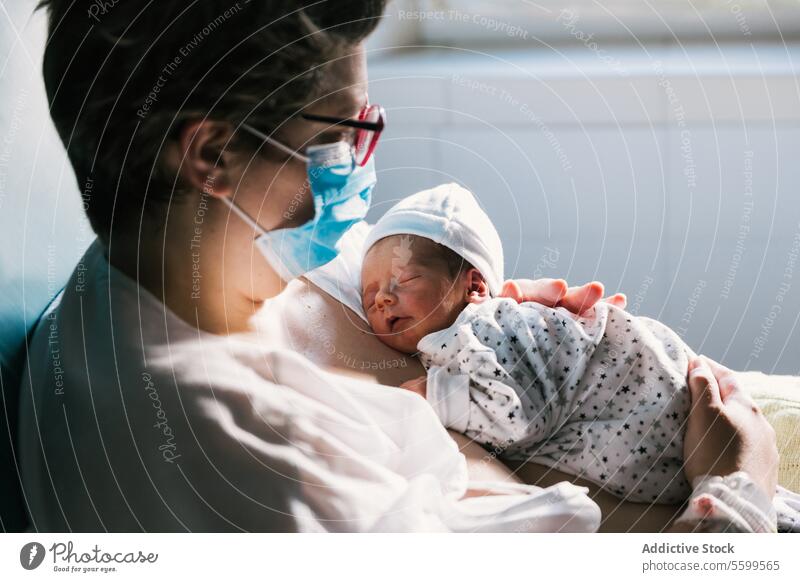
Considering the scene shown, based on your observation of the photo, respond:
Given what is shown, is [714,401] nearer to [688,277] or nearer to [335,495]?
[688,277]

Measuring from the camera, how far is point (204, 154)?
74 centimetres

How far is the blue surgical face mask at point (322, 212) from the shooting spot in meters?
0.78

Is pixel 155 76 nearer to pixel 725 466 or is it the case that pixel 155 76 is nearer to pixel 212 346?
pixel 212 346

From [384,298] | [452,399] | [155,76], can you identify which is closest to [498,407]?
[452,399]

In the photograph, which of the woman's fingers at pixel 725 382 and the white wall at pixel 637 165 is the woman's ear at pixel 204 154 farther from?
the woman's fingers at pixel 725 382

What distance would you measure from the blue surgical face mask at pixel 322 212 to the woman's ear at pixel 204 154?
0.02 metres

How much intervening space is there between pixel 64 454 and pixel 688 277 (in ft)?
2.22

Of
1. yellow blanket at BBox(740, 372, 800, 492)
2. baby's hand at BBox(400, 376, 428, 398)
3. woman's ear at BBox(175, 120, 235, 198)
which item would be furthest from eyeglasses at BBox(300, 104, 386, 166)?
yellow blanket at BBox(740, 372, 800, 492)

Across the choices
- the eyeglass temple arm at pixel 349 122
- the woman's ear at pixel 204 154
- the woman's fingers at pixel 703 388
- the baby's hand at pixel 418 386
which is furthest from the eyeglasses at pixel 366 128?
the woman's fingers at pixel 703 388

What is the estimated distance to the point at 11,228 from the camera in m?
0.77

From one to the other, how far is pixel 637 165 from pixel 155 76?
0.53 m

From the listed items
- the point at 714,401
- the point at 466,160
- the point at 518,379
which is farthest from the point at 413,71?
the point at 714,401

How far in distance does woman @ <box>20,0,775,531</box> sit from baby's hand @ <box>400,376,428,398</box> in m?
0.04

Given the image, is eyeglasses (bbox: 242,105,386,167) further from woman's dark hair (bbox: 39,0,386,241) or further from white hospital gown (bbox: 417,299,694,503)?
white hospital gown (bbox: 417,299,694,503)
